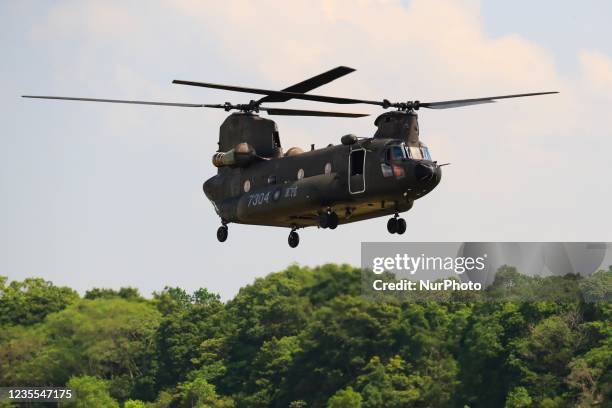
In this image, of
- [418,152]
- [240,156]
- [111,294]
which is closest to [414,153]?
[418,152]

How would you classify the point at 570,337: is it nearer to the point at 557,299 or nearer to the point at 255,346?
the point at 557,299

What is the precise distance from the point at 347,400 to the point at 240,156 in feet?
244

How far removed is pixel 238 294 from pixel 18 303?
99.6 feet

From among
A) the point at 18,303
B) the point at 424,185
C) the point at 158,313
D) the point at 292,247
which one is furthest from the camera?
the point at 18,303

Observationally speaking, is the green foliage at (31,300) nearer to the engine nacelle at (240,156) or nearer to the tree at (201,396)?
the tree at (201,396)

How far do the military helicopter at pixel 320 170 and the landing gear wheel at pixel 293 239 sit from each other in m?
0.04

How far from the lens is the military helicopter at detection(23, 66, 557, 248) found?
5497 cm

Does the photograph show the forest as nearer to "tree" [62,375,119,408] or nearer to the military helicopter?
"tree" [62,375,119,408]

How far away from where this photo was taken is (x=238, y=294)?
161000 millimetres

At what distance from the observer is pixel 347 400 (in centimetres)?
13425

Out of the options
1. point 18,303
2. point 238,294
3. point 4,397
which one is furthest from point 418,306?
point 18,303

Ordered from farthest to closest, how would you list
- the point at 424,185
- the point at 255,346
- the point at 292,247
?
the point at 255,346 → the point at 292,247 → the point at 424,185

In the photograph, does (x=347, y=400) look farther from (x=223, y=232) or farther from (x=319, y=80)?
(x=319, y=80)

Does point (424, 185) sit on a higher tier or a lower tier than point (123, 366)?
lower
